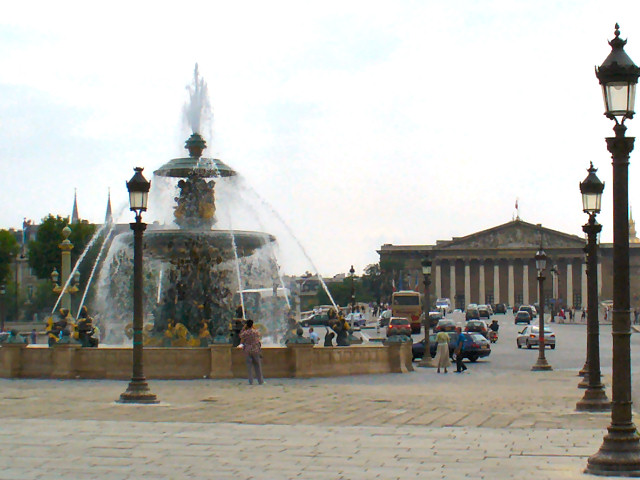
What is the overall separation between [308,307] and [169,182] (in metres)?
137

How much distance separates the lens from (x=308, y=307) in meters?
169

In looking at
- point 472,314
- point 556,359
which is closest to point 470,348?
point 556,359

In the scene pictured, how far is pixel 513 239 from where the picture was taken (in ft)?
570

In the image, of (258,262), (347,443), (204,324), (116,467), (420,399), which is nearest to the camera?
(116,467)

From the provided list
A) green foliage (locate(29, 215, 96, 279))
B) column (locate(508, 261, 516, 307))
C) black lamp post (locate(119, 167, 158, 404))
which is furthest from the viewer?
column (locate(508, 261, 516, 307))

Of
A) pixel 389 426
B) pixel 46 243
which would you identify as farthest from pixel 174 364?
pixel 46 243

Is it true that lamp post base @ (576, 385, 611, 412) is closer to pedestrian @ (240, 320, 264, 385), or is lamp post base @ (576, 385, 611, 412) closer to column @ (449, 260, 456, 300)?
pedestrian @ (240, 320, 264, 385)

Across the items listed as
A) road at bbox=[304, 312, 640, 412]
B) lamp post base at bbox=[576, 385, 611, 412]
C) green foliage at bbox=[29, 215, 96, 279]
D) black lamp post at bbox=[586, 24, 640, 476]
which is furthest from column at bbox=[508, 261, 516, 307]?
black lamp post at bbox=[586, 24, 640, 476]

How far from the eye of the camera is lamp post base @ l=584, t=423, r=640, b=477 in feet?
33.7

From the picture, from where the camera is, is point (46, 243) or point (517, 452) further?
point (46, 243)

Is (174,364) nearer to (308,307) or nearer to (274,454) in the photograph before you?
(274,454)

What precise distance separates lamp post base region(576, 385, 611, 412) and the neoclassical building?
5924 inches

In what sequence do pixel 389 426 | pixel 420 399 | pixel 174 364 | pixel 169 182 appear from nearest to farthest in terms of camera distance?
pixel 389 426
pixel 420 399
pixel 174 364
pixel 169 182

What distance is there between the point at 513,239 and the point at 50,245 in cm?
9820
